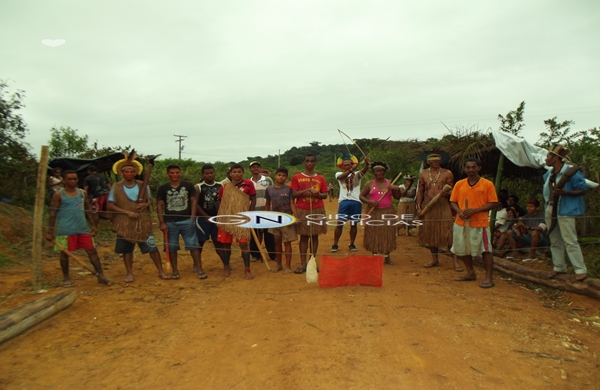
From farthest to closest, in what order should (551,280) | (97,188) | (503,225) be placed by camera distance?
(97,188)
(503,225)
(551,280)

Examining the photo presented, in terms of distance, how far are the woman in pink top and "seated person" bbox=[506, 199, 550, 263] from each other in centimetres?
204

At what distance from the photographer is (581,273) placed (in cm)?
477

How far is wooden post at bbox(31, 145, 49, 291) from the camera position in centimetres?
482

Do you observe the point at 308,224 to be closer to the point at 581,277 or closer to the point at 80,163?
the point at 581,277

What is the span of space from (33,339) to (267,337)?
6.76ft

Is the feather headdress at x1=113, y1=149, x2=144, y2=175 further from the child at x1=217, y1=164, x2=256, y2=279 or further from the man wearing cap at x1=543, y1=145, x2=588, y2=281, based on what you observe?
the man wearing cap at x1=543, y1=145, x2=588, y2=281

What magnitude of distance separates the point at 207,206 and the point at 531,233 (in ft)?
16.4

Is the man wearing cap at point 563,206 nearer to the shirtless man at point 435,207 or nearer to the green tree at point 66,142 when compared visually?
the shirtless man at point 435,207

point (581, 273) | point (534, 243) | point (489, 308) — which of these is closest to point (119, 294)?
point (489, 308)

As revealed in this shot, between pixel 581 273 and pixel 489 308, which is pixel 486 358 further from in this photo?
pixel 581 273

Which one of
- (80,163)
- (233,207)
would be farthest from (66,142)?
(233,207)

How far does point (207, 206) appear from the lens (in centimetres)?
607

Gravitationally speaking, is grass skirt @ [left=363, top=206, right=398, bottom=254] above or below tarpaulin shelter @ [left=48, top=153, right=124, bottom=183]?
below

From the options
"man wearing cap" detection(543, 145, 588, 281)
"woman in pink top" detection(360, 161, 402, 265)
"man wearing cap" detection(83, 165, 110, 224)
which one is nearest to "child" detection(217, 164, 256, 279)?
"woman in pink top" detection(360, 161, 402, 265)
